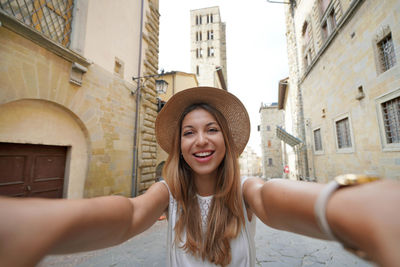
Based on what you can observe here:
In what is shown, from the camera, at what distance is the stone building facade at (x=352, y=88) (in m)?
4.61

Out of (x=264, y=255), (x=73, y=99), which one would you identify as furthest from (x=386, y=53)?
(x=73, y=99)

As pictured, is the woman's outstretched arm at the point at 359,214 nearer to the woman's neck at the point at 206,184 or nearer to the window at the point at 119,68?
the woman's neck at the point at 206,184

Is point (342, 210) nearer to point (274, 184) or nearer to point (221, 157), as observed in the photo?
point (274, 184)

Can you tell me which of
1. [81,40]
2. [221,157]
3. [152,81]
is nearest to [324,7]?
[152,81]

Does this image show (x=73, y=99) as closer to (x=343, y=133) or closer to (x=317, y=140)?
(x=343, y=133)

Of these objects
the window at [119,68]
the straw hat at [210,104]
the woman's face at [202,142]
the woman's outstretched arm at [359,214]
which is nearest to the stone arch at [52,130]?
the window at [119,68]

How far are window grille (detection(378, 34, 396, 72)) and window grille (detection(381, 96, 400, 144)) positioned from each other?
3.42 feet

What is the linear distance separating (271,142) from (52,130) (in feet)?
86.5

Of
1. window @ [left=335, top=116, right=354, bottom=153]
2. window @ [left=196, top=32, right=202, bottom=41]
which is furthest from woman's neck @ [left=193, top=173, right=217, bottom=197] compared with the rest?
window @ [left=196, top=32, right=202, bottom=41]

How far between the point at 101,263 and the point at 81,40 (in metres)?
5.37

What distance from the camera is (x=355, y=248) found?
484mm

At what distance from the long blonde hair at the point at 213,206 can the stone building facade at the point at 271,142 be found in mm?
25522

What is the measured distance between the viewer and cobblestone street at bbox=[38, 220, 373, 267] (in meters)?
2.95

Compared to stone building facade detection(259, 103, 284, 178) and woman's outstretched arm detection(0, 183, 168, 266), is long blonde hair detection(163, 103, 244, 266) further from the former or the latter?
stone building facade detection(259, 103, 284, 178)
